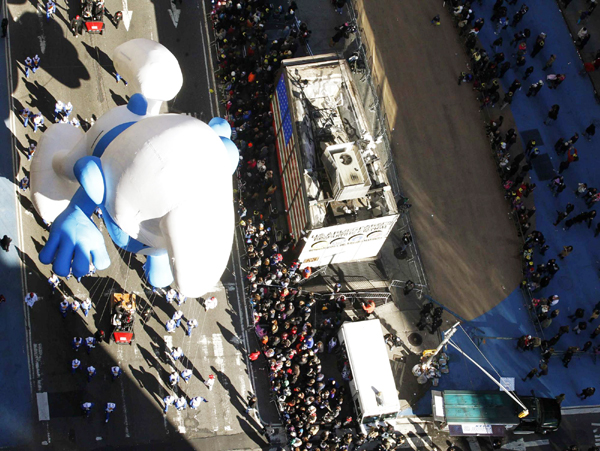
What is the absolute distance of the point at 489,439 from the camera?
2828 cm

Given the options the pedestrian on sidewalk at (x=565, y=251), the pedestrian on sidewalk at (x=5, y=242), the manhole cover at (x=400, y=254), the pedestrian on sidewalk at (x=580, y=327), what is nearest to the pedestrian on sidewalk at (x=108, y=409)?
the pedestrian on sidewalk at (x=5, y=242)

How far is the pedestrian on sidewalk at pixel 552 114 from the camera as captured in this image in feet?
114

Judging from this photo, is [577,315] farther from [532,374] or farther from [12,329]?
[12,329]

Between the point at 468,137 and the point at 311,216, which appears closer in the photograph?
the point at 311,216

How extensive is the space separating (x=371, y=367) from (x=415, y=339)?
3.47 metres

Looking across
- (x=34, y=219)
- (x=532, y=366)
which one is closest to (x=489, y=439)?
(x=532, y=366)

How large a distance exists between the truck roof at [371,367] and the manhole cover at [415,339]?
2.23 m

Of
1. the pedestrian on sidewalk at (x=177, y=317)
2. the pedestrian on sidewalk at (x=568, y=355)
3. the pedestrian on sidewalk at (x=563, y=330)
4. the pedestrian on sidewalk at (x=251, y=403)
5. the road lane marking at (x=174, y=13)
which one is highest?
the road lane marking at (x=174, y=13)

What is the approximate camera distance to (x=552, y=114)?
35.1 meters

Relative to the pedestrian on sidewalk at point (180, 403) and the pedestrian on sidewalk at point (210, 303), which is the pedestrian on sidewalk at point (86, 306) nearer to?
the pedestrian on sidewalk at point (210, 303)

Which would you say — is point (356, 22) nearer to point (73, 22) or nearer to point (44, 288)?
point (73, 22)

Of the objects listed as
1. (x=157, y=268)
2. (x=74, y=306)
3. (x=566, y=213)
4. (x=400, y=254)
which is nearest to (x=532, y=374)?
(x=400, y=254)

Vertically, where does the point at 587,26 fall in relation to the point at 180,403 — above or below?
above

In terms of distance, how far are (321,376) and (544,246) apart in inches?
492
